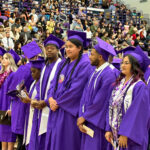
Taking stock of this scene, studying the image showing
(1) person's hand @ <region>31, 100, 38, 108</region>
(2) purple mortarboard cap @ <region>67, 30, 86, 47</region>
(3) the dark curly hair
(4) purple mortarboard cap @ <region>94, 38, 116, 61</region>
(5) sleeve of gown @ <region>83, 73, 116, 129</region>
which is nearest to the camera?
(3) the dark curly hair

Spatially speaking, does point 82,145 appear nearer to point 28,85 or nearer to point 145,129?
point 145,129

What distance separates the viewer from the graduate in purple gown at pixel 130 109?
10.2ft

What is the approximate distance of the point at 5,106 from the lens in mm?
5137

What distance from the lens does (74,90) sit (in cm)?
385

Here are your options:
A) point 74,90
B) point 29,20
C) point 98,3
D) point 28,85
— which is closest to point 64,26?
point 29,20

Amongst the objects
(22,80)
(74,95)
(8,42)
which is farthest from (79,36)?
(8,42)

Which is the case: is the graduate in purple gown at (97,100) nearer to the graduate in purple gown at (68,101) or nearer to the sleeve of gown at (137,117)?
the graduate in purple gown at (68,101)

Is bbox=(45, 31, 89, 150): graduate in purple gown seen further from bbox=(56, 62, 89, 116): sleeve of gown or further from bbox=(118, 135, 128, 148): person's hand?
bbox=(118, 135, 128, 148): person's hand

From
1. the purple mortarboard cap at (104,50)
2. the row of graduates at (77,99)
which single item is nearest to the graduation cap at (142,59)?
the row of graduates at (77,99)

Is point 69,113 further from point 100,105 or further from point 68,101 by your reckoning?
point 100,105

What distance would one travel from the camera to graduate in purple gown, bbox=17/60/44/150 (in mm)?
4383

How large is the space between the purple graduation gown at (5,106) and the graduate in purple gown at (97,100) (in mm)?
1685

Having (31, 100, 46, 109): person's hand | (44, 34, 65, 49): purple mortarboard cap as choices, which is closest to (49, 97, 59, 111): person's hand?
(31, 100, 46, 109): person's hand

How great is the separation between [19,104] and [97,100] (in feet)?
5.76
